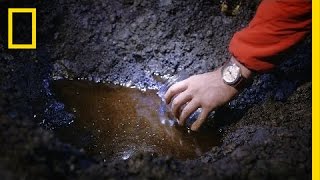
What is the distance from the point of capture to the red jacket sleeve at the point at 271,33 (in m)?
0.97

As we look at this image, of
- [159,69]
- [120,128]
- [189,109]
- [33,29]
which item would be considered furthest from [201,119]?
[33,29]

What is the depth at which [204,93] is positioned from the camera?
45.8 inches

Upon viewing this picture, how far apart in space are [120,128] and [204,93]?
0.41 metres

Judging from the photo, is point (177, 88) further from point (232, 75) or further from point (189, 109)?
point (232, 75)

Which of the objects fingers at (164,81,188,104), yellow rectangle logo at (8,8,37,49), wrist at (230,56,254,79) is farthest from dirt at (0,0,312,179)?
fingers at (164,81,188,104)

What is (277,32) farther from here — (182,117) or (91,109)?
(91,109)

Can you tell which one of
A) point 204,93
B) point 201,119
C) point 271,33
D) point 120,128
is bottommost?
point 120,128

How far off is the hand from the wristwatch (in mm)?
15

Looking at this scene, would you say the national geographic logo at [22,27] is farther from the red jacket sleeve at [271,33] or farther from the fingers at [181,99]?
the red jacket sleeve at [271,33]

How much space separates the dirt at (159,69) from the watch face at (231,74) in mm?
171

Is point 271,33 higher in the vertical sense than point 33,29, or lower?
higher

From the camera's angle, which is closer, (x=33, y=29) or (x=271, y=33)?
(x=271, y=33)

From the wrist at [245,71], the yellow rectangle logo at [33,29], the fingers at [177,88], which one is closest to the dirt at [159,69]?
the yellow rectangle logo at [33,29]

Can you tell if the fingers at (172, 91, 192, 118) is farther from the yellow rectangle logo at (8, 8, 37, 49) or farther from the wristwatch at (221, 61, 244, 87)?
the yellow rectangle logo at (8, 8, 37, 49)
